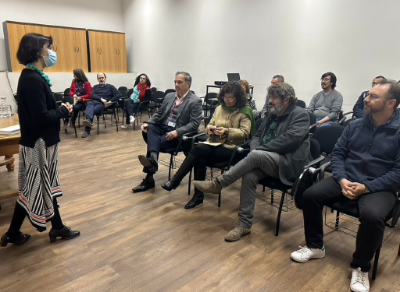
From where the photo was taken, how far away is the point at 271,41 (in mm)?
6309

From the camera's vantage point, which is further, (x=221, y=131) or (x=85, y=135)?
(x=85, y=135)

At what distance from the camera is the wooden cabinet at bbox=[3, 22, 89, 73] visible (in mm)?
7715

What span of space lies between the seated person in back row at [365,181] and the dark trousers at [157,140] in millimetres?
1720

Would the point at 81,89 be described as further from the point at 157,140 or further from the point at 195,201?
the point at 195,201

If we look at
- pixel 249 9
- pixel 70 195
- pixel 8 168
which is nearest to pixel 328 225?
pixel 70 195

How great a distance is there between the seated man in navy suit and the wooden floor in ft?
1.24

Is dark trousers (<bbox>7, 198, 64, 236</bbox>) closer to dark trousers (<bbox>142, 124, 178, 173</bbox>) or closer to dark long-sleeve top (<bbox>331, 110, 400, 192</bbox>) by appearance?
dark trousers (<bbox>142, 124, 178, 173</bbox>)

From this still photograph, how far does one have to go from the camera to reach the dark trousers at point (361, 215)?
1847 mm

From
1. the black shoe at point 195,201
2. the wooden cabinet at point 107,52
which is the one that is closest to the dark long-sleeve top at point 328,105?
the black shoe at point 195,201

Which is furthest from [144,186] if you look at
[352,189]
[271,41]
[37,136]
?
[271,41]

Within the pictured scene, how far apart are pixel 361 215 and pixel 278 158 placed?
2.52 ft

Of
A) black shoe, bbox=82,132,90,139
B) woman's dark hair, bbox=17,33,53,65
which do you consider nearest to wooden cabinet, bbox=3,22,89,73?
black shoe, bbox=82,132,90,139

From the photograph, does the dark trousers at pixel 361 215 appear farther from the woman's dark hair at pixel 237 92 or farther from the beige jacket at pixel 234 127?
the woman's dark hair at pixel 237 92

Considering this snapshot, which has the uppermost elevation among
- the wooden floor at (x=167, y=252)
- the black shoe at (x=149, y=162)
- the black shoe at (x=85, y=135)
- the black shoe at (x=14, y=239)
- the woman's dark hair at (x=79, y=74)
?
the woman's dark hair at (x=79, y=74)
